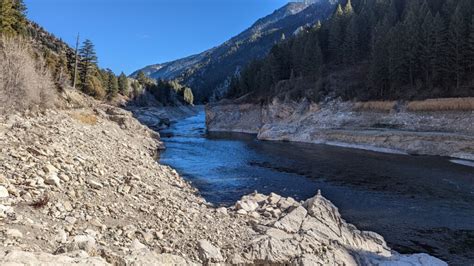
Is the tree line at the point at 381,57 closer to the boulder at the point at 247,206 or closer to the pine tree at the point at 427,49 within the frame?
the pine tree at the point at 427,49

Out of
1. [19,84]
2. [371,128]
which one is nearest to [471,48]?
[371,128]

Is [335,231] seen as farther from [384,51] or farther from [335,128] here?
[384,51]

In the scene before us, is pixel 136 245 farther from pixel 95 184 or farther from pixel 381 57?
pixel 381 57

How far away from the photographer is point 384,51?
203ft

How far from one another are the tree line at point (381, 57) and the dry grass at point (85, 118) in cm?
4334

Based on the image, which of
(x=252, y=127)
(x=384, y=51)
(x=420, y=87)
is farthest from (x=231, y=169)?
(x=252, y=127)

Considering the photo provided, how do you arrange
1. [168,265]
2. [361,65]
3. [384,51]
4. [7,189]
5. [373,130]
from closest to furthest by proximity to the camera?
Result: [168,265] < [7,189] < [373,130] < [384,51] < [361,65]

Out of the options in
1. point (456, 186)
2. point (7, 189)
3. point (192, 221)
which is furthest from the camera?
point (456, 186)

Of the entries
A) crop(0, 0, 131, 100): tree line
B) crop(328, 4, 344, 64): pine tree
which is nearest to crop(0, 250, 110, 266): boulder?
crop(0, 0, 131, 100): tree line

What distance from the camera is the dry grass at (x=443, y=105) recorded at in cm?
4337

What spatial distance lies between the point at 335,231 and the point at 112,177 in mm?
8996

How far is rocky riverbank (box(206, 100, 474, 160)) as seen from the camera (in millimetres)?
40406

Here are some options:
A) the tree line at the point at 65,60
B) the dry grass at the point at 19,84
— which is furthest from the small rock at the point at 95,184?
the tree line at the point at 65,60

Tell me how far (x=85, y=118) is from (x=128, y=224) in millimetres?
23804
